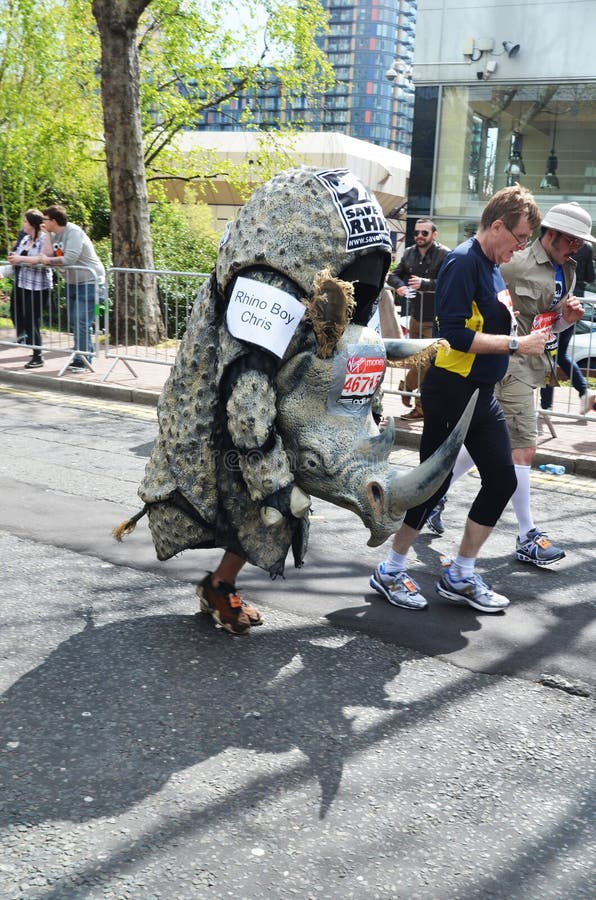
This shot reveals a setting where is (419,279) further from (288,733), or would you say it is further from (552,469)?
(288,733)

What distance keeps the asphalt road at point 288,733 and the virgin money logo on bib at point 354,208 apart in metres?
1.75

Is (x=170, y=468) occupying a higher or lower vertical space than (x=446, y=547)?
higher

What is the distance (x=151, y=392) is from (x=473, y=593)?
6266 millimetres

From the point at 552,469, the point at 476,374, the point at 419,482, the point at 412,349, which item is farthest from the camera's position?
the point at 552,469

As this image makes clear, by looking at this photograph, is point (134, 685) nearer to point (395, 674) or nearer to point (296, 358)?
point (395, 674)

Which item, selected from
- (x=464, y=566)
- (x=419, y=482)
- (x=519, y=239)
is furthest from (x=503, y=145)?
(x=419, y=482)

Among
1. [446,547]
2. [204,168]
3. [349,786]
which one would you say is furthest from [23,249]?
[204,168]

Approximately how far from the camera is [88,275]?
37.6ft

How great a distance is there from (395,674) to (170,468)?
1.26 meters

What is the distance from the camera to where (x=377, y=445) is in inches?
140

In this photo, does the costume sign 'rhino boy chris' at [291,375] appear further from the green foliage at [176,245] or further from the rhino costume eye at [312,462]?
the green foliage at [176,245]

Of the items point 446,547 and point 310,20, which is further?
point 310,20

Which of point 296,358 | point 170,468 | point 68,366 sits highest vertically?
point 296,358

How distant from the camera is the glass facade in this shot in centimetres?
1892
